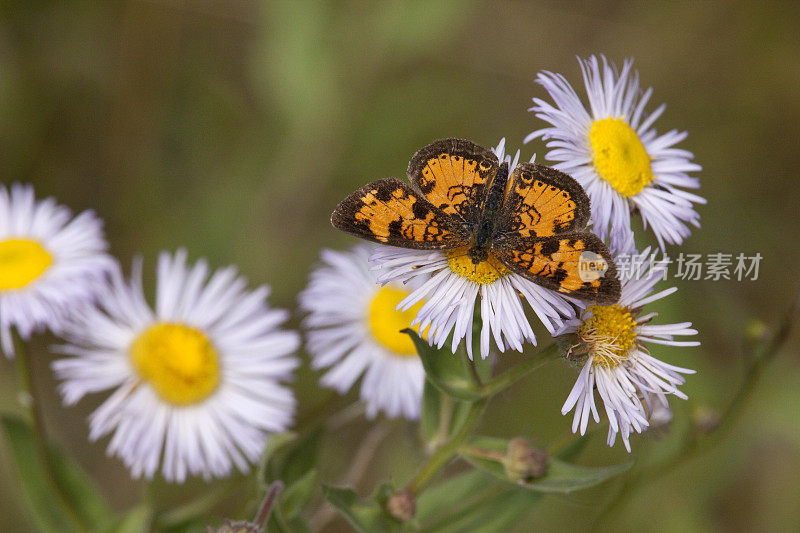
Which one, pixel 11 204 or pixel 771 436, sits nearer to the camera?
pixel 11 204

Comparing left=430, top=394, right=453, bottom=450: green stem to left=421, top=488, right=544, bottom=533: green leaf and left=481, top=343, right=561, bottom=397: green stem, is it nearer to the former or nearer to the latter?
left=421, top=488, right=544, bottom=533: green leaf

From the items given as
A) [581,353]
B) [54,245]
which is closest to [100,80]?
[54,245]

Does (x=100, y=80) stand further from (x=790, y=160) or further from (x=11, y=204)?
(x=790, y=160)

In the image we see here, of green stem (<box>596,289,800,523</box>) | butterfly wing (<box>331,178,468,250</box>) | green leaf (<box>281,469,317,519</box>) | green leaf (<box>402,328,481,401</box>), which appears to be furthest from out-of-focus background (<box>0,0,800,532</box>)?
butterfly wing (<box>331,178,468,250</box>)

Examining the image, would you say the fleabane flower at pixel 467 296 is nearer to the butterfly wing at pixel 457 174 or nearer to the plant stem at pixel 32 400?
the butterfly wing at pixel 457 174

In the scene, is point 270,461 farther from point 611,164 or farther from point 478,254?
point 611,164

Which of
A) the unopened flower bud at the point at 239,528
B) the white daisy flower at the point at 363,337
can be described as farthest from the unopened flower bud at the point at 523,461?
the white daisy flower at the point at 363,337

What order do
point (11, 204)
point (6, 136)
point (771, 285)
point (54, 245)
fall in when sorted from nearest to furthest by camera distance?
point (54, 245) → point (11, 204) → point (6, 136) → point (771, 285)
